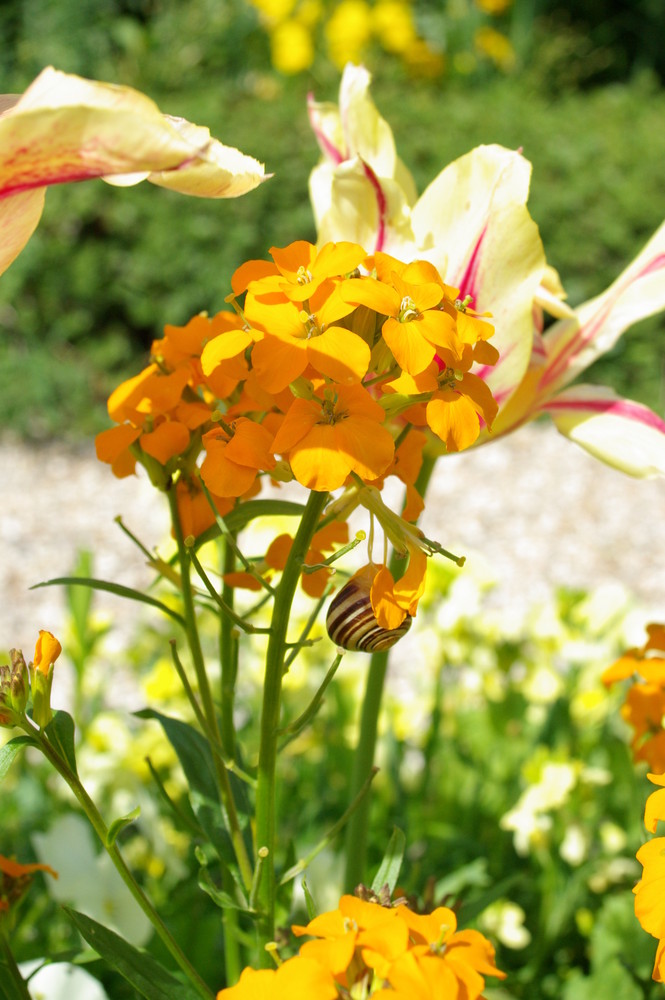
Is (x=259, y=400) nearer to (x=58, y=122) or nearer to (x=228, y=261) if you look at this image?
(x=58, y=122)

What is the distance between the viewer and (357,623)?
0.58 meters

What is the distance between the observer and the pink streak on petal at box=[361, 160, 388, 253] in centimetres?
78

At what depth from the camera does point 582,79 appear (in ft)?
18.9

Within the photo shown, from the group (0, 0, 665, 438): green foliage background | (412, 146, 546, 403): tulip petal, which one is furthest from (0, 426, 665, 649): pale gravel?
(412, 146, 546, 403): tulip petal

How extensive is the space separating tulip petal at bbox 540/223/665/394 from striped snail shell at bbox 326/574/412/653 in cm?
34

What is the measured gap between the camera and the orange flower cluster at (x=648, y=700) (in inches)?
29.3

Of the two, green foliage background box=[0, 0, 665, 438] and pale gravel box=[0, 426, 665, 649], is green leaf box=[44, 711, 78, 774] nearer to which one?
pale gravel box=[0, 426, 665, 649]

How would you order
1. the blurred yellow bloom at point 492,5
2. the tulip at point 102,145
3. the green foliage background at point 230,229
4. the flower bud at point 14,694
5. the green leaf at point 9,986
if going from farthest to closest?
the blurred yellow bloom at point 492,5, the green foliage background at point 230,229, the green leaf at point 9,986, the flower bud at point 14,694, the tulip at point 102,145

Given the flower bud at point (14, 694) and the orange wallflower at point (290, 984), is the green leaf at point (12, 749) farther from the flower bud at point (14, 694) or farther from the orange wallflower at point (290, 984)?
the orange wallflower at point (290, 984)

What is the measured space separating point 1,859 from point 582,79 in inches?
231

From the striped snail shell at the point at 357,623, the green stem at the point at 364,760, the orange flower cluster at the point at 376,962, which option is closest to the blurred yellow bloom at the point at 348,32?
the green stem at the point at 364,760

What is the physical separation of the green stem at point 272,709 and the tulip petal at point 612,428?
285mm

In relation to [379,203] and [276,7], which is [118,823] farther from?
[276,7]

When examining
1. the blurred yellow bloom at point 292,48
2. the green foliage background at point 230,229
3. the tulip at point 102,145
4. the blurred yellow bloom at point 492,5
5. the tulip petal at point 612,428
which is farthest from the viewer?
the blurred yellow bloom at point 492,5
